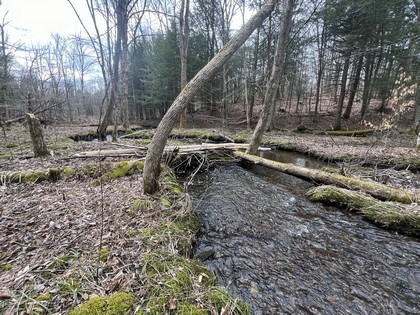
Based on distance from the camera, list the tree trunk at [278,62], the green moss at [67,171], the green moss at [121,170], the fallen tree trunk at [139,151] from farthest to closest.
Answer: the tree trunk at [278,62] < the fallen tree trunk at [139,151] < the green moss at [121,170] < the green moss at [67,171]

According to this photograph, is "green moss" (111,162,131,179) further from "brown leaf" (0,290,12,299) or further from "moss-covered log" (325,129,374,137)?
"moss-covered log" (325,129,374,137)

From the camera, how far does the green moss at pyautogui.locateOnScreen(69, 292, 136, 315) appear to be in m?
1.66

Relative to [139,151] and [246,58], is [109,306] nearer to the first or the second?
[139,151]

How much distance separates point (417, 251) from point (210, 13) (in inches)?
849

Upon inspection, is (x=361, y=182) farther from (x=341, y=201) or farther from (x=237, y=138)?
(x=237, y=138)

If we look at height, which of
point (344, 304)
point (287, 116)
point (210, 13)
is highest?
point (210, 13)

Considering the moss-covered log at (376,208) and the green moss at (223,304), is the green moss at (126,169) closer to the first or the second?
the green moss at (223,304)

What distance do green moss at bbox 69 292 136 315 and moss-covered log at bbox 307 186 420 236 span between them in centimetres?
466

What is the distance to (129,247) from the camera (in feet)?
8.60

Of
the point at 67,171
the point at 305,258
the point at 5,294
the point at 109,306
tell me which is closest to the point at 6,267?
the point at 5,294

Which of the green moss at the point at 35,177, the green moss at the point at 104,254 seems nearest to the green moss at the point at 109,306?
the green moss at the point at 104,254

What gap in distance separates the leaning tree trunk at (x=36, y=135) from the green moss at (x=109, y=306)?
620cm

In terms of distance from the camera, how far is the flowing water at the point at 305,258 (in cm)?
244

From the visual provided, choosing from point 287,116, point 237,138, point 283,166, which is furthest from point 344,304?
point 287,116
